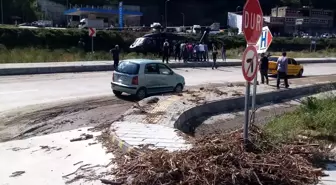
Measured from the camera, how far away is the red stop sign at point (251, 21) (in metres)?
5.39

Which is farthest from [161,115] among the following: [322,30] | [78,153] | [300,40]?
[322,30]

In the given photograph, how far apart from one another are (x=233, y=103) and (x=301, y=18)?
92.6m

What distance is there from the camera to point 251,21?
549 centimetres

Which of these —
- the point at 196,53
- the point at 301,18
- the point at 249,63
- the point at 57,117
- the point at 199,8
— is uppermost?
the point at 199,8

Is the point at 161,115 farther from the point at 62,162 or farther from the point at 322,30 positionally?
the point at 322,30

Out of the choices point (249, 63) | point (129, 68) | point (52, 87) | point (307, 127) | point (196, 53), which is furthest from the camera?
point (196, 53)

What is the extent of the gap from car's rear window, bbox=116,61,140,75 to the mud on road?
1.07 m

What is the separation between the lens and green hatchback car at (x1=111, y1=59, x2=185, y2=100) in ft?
44.0

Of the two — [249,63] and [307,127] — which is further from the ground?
[249,63]

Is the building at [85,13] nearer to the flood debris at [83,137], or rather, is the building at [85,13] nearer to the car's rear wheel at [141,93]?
the car's rear wheel at [141,93]

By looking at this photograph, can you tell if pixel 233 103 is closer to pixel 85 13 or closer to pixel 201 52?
pixel 201 52

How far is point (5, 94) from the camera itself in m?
13.8

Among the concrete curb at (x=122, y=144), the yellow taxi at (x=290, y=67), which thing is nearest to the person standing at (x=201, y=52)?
the yellow taxi at (x=290, y=67)

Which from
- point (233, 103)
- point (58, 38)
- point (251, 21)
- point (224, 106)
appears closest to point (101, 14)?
point (58, 38)
